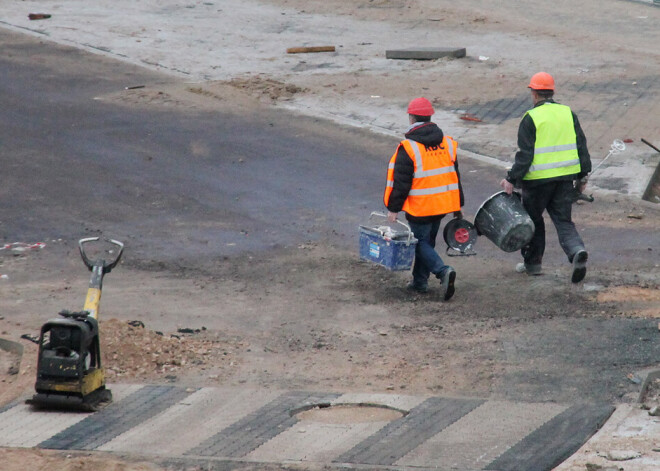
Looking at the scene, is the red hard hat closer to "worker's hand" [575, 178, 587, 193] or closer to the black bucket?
the black bucket

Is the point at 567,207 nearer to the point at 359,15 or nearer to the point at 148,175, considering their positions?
the point at 148,175

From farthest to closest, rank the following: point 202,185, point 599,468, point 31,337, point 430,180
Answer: point 202,185, point 430,180, point 31,337, point 599,468

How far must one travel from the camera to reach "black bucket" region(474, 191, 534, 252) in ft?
34.4

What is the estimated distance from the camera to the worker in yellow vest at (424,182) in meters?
10.2

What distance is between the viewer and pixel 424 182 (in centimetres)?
1027

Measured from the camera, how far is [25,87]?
18.7m

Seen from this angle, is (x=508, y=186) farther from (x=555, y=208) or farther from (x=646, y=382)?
(x=646, y=382)

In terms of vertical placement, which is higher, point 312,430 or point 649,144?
point 649,144

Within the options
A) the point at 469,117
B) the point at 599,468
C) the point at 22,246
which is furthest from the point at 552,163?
the point at 469,117

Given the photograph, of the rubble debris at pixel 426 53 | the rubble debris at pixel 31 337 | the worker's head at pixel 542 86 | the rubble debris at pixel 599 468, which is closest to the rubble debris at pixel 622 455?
the rubble debris at pixel 599 468

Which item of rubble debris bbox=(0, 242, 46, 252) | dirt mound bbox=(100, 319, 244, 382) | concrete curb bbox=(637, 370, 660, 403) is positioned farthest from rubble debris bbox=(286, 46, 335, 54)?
concrete curb bbox=(637, 370, 660, 403)

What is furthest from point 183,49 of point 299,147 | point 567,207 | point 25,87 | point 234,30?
point 567,207

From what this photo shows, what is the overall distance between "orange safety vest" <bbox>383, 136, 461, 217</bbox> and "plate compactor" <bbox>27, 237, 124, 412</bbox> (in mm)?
3411

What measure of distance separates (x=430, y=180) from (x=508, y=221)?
878 mm
